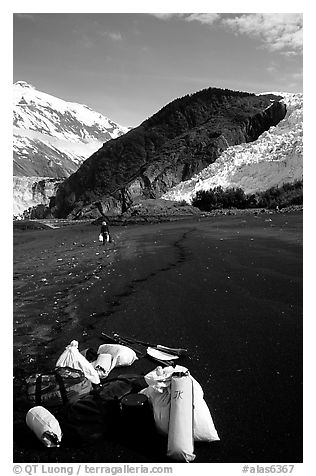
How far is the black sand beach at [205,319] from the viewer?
8.91 ft

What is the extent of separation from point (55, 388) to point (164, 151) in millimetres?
25043

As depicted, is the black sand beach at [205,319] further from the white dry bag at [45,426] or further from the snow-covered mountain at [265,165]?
the snow-covered mountain at [265,165]

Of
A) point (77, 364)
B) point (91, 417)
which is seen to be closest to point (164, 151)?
point (77, 364)

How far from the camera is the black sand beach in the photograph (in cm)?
272

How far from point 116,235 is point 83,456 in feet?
27.7

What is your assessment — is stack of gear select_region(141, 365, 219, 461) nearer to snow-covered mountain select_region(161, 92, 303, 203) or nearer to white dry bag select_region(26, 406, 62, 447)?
white dry bag select_region(26, 406, 62, 447)

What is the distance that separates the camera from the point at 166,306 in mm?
4652

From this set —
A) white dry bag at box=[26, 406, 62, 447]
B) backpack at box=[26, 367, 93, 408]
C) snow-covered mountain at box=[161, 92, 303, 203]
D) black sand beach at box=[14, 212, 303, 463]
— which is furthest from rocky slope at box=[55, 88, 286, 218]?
white dry bag at box=[26, 406, 62, 447]

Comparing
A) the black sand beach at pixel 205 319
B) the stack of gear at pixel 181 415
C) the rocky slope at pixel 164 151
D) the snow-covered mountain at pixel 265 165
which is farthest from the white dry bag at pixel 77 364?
the rocky slope at pixel 164 151
